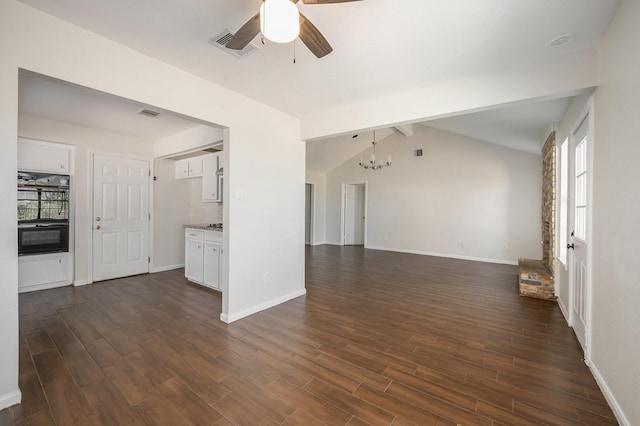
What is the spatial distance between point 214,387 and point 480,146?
276 inches

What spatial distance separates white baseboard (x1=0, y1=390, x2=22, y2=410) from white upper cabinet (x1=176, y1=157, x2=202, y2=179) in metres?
→ 3.64

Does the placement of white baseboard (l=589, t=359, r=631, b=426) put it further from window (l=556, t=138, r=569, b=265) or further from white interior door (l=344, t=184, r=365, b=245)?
white interior door (l=344, t=184, r=365, b=245)

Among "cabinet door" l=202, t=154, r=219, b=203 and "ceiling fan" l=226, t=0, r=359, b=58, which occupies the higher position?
"ceiling fan" l=226, t=0, r=359, b=58

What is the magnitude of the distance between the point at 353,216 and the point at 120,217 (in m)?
6.50

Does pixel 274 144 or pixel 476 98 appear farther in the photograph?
pixel 274 144

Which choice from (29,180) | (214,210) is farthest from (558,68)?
(29,180)

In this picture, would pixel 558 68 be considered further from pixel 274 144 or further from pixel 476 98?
pixel 274 144

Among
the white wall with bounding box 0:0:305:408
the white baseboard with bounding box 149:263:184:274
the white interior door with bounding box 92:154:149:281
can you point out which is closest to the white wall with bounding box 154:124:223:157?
the white interior door with bounding box 92:154:149:281

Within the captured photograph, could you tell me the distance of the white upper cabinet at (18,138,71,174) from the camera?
3.76m

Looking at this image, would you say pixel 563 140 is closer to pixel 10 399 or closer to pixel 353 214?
pixel 10 399

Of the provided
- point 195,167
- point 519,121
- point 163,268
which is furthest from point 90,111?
point 519,121

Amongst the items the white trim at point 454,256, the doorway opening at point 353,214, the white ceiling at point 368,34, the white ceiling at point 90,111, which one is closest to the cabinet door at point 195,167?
the white ceiling at point 90,111

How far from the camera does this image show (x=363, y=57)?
7.22 ft

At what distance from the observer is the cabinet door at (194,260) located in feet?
13.7
